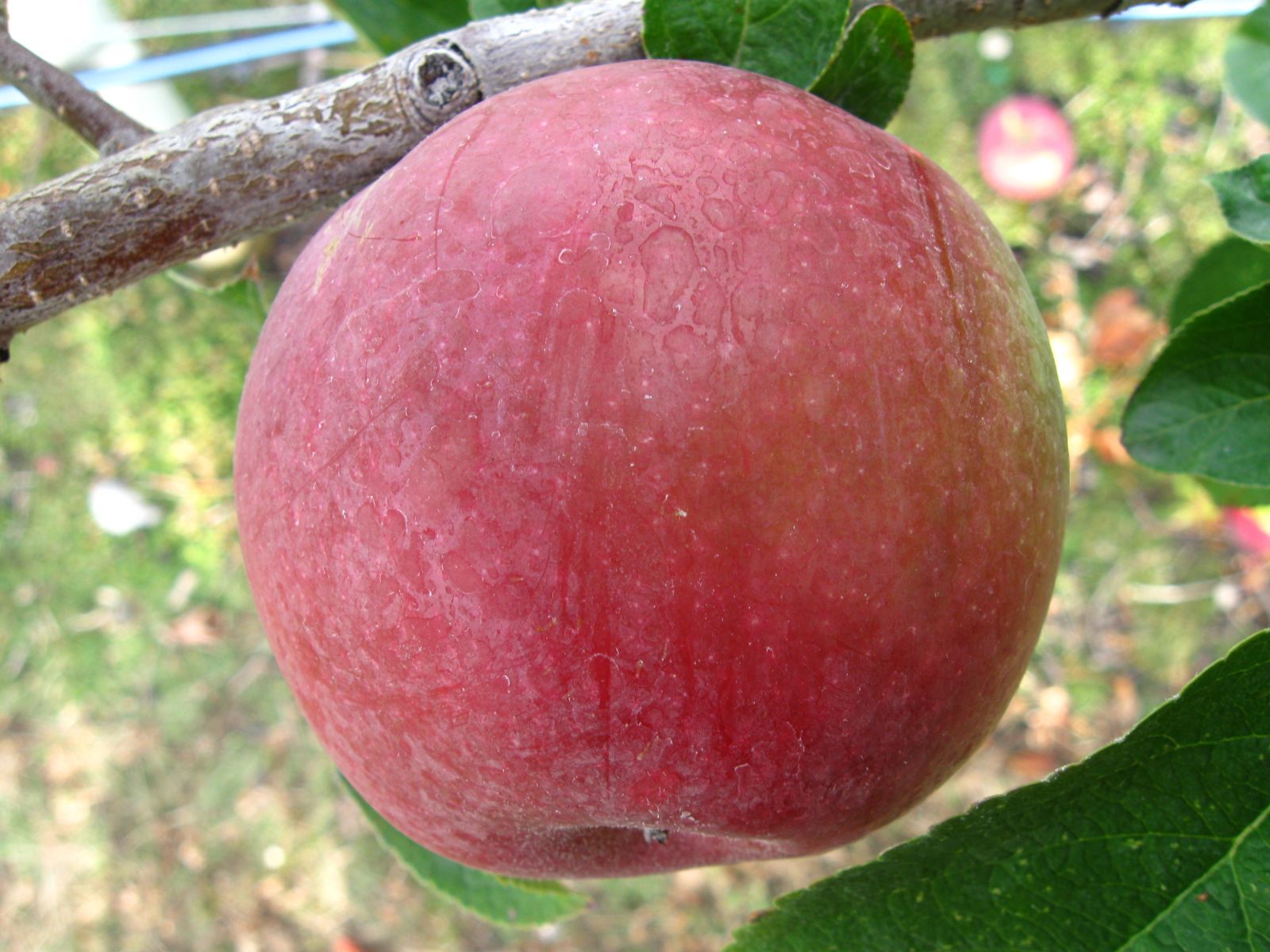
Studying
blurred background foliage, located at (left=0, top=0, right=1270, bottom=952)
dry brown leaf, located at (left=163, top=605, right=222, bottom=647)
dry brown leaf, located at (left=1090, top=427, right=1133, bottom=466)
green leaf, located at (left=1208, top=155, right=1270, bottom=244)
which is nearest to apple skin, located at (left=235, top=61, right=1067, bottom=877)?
green leaf, located at (left=1208, top=155, right=1270, bottom=244)

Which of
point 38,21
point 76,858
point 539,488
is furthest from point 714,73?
point 76,858

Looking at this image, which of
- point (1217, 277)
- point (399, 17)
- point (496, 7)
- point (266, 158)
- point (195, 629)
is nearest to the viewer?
point (266, 158)

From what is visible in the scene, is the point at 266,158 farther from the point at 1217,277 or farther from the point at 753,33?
the point at 1217,277

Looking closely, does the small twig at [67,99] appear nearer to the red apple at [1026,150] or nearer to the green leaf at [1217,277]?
the green leaf at [1217,277]

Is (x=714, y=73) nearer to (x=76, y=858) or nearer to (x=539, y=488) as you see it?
(x=539, y=488)

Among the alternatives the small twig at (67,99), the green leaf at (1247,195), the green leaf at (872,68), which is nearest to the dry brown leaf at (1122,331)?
the green leaf at (1247,195)

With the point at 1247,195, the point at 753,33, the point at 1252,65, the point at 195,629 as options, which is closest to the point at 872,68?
the point at 753,33

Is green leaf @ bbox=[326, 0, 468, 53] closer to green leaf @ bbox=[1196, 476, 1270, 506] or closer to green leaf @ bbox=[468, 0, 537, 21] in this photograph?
green leaf @ bbox=[468, 0, 537, 21]
